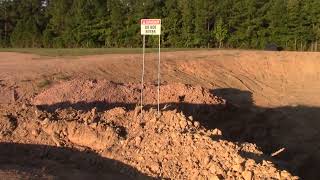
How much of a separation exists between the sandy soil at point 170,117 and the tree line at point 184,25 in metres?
16.8

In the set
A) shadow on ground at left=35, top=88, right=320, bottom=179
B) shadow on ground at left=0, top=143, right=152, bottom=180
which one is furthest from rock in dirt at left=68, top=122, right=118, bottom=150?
shadow on ground at left=35, top=88, right=320, bottom=179

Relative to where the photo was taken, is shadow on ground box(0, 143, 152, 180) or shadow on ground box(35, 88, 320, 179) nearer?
shadow on ground box(0, 143, 152, 180)

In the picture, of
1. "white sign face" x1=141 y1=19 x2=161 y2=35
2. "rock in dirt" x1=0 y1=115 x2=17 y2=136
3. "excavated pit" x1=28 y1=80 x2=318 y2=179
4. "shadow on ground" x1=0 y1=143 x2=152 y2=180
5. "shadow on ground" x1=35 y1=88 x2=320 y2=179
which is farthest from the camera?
"excavated pit" x1=28 y1=80 x2=318 y2=179

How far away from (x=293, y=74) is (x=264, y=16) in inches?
800

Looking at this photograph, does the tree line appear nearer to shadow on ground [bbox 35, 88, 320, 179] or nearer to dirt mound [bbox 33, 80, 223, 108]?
shadow on ground [bbox 35, 88, 320, 179]

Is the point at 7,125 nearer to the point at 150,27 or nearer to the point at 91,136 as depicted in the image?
the point at 91,136

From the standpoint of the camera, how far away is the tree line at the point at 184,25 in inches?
1902

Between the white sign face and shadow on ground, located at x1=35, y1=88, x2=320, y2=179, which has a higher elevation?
the white sign face

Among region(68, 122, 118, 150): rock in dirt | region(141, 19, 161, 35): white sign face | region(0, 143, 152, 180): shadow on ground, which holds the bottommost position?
region(0, 143, 152, 180): shadow on ground

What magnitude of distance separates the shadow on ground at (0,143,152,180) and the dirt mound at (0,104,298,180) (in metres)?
0.02

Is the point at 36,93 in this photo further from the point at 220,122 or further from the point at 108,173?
the point at 108,173

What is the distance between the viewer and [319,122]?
20.9 metres

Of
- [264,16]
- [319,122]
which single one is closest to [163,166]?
[319,122]

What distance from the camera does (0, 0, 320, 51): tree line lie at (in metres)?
48.3
